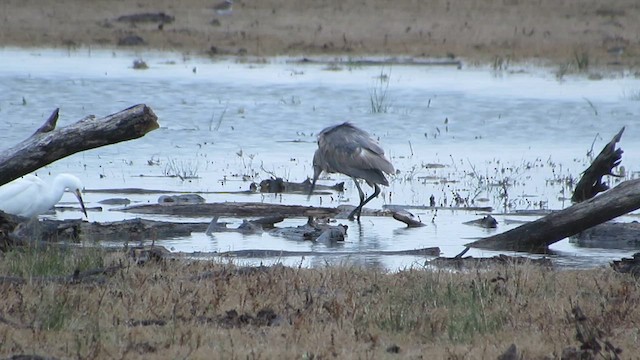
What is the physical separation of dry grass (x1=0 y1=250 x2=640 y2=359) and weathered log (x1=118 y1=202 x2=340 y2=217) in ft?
12.5

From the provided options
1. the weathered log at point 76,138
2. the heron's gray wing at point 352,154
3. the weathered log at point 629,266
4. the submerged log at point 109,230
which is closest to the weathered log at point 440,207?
the heron's gray wing at point 352,154

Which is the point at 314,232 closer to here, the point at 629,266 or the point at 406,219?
the point at 406,219

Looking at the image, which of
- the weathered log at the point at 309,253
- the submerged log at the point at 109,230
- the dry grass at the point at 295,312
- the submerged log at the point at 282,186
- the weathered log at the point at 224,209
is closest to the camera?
the dry grass at the point at 295,312

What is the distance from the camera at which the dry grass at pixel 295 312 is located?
237 inches

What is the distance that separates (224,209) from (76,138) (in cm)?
382

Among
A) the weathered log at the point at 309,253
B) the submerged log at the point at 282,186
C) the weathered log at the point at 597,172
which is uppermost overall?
the weathered log at the point at 597,172

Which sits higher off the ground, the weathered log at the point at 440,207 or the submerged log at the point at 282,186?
the submerged log at the point at 282,186

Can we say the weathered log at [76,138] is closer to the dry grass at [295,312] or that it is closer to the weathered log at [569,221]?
the dry grass at [295,312]

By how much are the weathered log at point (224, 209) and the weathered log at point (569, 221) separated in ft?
7.49

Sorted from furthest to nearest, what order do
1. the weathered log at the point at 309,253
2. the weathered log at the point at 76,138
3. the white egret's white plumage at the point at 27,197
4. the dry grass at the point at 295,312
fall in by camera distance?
the white egret's white plumage at the point at 27,197 → the weathered log at the point at 309,253 → the weathered log at the point at 76,138 → the dry grass at the point at 295,312

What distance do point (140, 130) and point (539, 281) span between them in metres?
2.99

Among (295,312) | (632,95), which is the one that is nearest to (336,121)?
(632,95)

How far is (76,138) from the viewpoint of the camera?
8.55 m

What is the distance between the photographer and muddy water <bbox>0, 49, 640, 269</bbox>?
40.1 ft
